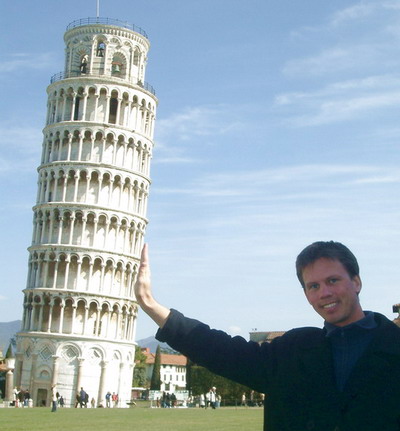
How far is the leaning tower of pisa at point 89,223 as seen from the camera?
67.0 meters

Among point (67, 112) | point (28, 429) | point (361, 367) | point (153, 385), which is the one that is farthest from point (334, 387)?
point (153, 385)

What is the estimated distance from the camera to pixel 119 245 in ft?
229

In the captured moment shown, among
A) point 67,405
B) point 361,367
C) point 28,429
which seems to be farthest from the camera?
point 67,405

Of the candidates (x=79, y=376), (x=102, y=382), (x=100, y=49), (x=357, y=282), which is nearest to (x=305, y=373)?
(x=357, y=282)

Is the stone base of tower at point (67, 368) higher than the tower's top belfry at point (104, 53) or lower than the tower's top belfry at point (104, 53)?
lower

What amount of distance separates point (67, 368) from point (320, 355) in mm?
64977

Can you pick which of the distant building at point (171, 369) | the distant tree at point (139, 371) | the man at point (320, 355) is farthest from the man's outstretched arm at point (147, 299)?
the distant building at point (171, 369)

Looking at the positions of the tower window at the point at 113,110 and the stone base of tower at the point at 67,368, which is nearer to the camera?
the stone base of tower at the point at 67,368

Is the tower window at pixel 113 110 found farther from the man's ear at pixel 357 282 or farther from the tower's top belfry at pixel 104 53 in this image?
the man's ear at pixel 357 282

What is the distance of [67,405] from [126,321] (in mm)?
9287

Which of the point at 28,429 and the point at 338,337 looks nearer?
the point at 338,337

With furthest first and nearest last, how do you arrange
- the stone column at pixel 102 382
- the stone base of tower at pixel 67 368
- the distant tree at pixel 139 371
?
the distant tree at pixel 139 371 → the stone column at pixel 102 382 → the stone base of tower at pixel 67 368

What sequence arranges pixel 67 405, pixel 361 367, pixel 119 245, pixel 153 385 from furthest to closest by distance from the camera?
pixel 153 385 → pixel 119 245 → pixel 67 405 → pixel 361 367

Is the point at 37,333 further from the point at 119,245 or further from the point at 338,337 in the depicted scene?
the point at 338,337
